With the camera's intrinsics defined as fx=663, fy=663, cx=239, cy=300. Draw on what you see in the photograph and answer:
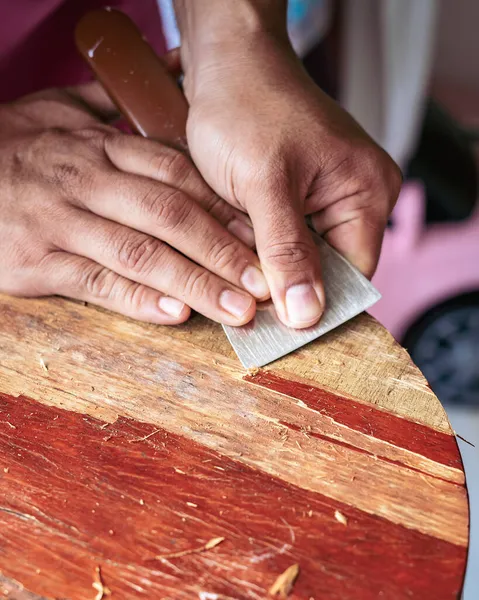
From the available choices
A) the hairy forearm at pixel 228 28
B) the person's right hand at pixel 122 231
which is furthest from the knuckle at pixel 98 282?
the hairy forearm at pixel 228 28

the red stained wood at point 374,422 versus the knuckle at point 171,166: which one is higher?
the knuckle at point 171,166

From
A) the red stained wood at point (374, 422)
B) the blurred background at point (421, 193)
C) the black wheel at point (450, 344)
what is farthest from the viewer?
the black wheel at point (450, 344)

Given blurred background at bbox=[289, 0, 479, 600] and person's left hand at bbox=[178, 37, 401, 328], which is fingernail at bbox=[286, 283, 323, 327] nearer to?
person's left hand at bbox=[178, 37, 401, 328]

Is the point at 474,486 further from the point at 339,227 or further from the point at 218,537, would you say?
the point at 218,537

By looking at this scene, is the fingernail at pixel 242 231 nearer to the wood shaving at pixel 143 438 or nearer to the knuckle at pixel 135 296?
the knuckle at pixel 135 296

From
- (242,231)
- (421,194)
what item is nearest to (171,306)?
(242,231)

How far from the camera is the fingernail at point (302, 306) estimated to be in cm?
83

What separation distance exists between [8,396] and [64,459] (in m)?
0.12

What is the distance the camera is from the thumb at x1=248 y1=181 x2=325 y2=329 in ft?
2.74

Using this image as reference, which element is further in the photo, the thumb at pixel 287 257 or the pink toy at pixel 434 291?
the pink toy at pixel 434 291

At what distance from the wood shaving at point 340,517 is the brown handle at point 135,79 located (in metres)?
0.58

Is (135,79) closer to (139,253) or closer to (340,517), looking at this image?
(139,253)

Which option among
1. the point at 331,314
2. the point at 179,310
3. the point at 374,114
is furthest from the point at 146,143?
the point at 374,114

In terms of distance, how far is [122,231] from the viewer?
0.90m
